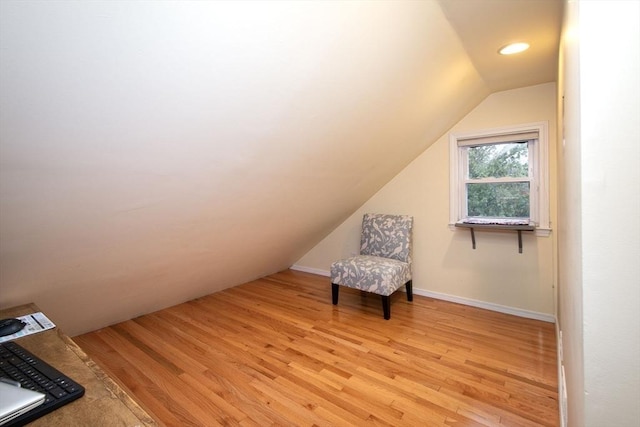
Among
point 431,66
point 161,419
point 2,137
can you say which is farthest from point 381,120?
point 161,419

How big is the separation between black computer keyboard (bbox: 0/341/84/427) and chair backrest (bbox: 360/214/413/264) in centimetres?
281

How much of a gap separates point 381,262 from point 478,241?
988 millimetres

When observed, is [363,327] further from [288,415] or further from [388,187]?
[388,187]

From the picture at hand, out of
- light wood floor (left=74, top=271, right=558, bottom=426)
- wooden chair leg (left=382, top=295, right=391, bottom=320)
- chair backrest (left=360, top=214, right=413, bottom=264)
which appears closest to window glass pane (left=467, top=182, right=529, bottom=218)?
chair backrest (left=360, top=214, right=413, bottom=264)

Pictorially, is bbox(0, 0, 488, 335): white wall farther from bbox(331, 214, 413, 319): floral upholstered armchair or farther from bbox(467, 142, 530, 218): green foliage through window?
bbox(331, 214, 413, 319): floral upholstered armchair

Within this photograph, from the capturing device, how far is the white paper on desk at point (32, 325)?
118cm

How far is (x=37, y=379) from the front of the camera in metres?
0.84

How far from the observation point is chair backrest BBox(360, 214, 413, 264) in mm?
3166

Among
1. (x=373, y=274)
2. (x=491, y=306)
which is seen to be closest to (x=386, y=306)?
(x=373, y=274)

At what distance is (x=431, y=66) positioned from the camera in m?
1.89

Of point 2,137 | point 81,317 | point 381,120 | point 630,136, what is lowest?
point 81,317

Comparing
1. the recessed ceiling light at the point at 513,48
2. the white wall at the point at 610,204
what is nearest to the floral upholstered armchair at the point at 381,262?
the recessed ceiling light at the point at 513,48

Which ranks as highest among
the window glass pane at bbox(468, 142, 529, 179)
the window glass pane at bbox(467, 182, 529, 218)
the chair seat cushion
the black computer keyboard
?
the window glass pane at bbox(468, 142, 529, 179)

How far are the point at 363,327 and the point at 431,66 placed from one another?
2118 millimetres
